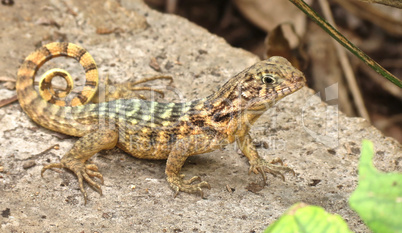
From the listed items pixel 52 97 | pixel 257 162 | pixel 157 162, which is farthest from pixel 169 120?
pixel 52 97

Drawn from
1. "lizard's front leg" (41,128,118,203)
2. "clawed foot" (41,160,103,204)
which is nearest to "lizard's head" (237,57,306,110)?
"lizard's front leg" (41,128,118,203)

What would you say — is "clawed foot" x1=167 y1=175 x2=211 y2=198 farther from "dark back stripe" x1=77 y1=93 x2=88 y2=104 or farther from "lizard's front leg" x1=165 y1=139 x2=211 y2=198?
"dark back stripe" x1=77 y1=93 x2=88 y2=104

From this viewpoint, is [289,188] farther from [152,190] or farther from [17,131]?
[17,131]

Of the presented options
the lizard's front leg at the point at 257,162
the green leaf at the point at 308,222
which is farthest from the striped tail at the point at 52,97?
the green leaf at the point at 308,222

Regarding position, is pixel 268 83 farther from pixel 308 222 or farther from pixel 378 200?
pixel 378 200

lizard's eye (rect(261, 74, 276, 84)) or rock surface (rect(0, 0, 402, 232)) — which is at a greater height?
lizard's eye (rect(261, 74, 276, 84))
